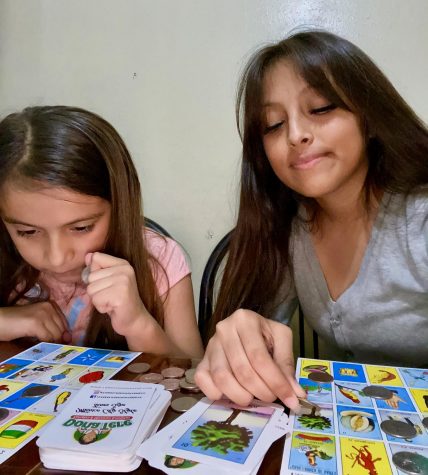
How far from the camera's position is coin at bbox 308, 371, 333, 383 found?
0.60m

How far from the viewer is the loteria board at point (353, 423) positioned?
0.41 metres

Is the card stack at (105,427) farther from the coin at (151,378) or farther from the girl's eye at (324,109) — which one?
the girl's eye at (324,109)

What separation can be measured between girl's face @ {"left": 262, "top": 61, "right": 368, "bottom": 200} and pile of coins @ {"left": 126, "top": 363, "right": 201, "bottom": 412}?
1.55 ft

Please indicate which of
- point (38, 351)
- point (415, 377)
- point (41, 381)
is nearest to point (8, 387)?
point (41, 381)

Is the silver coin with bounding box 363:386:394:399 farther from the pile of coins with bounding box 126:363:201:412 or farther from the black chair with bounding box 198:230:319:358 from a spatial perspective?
the black chair with bounding box 198:230:319:358

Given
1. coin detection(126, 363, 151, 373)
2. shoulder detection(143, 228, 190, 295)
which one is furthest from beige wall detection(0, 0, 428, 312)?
coin detection(126, 363, 151, 373)

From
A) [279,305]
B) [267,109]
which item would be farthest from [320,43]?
[279,305]

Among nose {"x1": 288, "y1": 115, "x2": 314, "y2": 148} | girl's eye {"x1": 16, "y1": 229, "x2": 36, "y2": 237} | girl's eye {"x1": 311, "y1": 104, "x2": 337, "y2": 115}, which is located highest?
girl's eye {"x1": 311, "y1": 104, "x2": 337, "y2": 115}

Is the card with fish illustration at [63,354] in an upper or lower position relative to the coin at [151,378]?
upper

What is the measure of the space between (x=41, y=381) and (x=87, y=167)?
46 cm

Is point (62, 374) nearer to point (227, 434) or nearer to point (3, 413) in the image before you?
point (3, 413)

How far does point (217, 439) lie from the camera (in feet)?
1.47

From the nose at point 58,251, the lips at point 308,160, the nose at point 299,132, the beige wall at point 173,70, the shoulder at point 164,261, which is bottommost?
the shoulder at point 164,261

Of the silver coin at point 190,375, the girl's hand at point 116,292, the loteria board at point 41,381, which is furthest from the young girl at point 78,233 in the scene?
the silver coin at point 190,375
